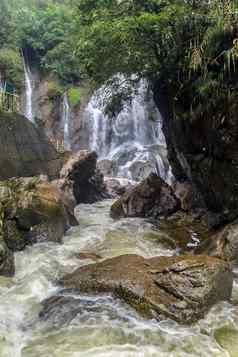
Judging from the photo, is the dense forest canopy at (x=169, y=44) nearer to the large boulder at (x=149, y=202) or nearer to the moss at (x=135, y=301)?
the large boulder at (x=149, y=202)

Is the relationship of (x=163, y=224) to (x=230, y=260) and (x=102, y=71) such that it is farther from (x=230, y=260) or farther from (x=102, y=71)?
(x=102, y=71)

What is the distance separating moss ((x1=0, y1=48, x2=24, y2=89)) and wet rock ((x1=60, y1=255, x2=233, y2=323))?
73.7ft

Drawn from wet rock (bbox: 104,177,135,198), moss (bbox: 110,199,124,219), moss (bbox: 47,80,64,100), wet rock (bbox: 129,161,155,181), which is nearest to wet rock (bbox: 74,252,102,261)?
moss (bbox: 110,199,124,219)

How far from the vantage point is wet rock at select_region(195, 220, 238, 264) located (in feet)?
27.2

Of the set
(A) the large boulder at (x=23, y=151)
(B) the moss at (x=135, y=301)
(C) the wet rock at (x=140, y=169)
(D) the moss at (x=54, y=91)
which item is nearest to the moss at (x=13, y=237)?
(B) the moss at (x=135, y=301)

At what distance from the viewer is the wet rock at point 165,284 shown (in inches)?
228

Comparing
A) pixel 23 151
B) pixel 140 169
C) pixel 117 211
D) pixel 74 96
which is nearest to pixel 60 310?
pixel 117 211

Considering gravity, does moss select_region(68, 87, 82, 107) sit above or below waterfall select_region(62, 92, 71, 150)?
above

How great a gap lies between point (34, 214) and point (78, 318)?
4.19 metres

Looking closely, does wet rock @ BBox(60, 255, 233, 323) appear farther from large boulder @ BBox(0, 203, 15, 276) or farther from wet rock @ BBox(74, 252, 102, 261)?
wet rock @ BBox(74, 252, 102, 261)

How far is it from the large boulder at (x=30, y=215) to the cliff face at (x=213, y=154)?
400cm

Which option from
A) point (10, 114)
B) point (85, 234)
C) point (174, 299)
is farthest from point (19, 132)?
point (174, 299)

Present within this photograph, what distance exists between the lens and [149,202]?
13469 mm

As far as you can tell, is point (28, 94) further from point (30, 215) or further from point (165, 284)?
point (165, 284)
